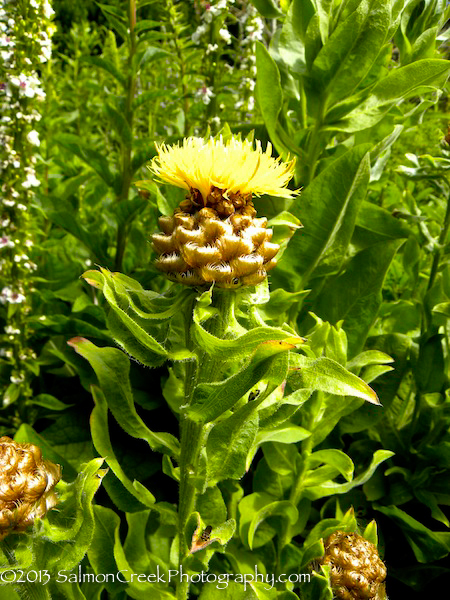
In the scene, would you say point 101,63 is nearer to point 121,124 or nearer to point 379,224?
point 121,124

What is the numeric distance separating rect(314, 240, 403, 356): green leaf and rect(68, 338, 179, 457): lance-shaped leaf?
26.0 inches

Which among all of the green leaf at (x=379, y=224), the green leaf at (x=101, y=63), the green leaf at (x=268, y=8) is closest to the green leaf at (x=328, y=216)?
the green leaf at (x=379, y=224)

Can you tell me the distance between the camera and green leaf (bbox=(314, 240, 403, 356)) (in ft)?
5.17

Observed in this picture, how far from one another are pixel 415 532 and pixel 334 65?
49.2 inches

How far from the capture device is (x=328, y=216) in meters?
1.45

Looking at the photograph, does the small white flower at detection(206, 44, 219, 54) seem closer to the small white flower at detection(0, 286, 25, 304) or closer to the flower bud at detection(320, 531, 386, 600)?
the small white flower at detection(0, 286, 25, 304)

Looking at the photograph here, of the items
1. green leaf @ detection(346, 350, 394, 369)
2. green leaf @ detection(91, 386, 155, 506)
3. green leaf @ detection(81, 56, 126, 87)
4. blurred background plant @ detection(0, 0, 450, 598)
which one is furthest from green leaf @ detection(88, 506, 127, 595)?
green leaf @ detection(81, 56, 126, 87)

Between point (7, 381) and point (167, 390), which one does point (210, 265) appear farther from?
point (7, 381)

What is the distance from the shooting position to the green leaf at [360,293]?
62.0 inches

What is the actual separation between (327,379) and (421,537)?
3.05ft

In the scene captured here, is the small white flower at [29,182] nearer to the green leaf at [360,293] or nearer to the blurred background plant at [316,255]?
the blurred background plant at [316,255]

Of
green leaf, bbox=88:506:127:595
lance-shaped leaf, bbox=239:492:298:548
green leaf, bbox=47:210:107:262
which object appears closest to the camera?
green leaf, bbox=88:506:127:595

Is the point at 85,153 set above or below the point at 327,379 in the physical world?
above

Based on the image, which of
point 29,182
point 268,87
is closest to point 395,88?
point 268,87
